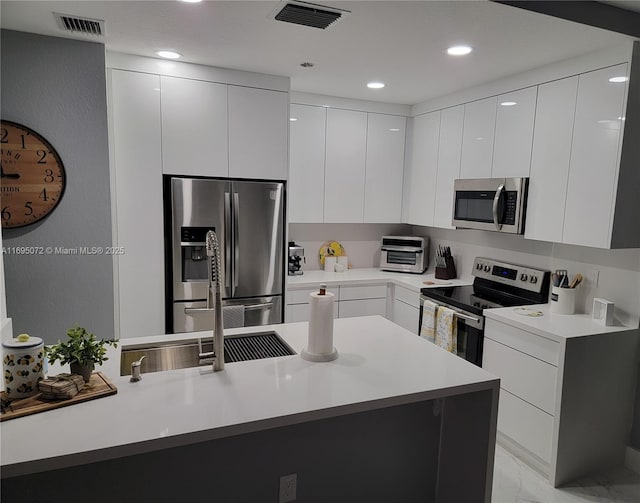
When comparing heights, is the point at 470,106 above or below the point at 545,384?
above

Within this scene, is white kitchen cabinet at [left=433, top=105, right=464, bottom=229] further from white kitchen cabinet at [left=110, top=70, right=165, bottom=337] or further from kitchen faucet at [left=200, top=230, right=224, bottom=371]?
kitchen faucet at [left=200, top=230, right=224, bottom=371]

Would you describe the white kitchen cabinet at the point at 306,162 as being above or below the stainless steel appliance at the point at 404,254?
above

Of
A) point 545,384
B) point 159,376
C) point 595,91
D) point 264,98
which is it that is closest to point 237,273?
point 264,98

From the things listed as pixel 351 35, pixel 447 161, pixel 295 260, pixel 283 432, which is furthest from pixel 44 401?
pixel 447 161

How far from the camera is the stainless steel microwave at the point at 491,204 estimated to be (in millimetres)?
3078

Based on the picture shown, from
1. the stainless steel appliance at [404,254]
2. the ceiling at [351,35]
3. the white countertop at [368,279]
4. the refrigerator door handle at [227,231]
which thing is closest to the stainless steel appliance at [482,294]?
the white countertop at [368,279]

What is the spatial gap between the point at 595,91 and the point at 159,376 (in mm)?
2756

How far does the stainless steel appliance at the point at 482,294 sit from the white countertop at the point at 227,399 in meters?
1.21

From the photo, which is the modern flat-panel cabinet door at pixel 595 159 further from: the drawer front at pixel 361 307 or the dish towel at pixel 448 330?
the drawer front at pixel 361 307

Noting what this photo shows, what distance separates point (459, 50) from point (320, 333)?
1.92 m

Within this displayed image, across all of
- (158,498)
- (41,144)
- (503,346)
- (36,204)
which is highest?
(41,144)

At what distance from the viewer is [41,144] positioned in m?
2.64

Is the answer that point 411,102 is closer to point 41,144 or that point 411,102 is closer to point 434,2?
point 434,2

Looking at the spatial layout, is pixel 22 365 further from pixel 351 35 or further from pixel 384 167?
pixel 384 167
